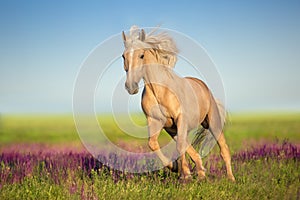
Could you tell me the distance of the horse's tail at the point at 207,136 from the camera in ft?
24.9

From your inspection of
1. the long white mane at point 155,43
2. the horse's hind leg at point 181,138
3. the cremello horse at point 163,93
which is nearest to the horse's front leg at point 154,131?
the cremello horse at point 163,93

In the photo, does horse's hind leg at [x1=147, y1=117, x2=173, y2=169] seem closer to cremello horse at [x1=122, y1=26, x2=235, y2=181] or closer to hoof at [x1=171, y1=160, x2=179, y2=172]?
cremello horse at [x1=122, y1=26, x2=235, y2=181]

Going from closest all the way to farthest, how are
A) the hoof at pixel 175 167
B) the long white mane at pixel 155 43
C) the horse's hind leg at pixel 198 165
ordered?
the long white mane at pixel 155 43 < the horse's hind leg at pixel 198 165 < the hoof at pixel 175 167

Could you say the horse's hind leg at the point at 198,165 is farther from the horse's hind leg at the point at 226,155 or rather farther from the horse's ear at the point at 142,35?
Answer: the horse's ear at the point at 142,35

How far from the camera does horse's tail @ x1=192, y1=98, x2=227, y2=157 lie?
7578 mm

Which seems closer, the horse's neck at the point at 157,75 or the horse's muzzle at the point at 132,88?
the horse's muzzle at the point at 132,88

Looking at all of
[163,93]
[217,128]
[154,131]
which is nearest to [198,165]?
[154,131]

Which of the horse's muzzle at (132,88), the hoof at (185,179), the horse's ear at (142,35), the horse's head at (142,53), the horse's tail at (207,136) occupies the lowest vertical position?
the hoof at (185,179)

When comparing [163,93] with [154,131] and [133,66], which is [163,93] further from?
[133,66]

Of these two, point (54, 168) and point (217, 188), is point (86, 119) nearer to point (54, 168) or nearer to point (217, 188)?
point (54, 168)

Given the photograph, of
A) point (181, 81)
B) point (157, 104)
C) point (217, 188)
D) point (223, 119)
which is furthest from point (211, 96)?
point (217, 188)

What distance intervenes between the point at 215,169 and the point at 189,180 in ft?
4.61

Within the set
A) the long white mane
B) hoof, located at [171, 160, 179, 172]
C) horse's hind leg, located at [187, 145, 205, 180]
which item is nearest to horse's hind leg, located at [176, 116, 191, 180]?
horse's hind leg, located at [187, 145, 205, 180]

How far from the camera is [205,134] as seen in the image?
25.1 ft
